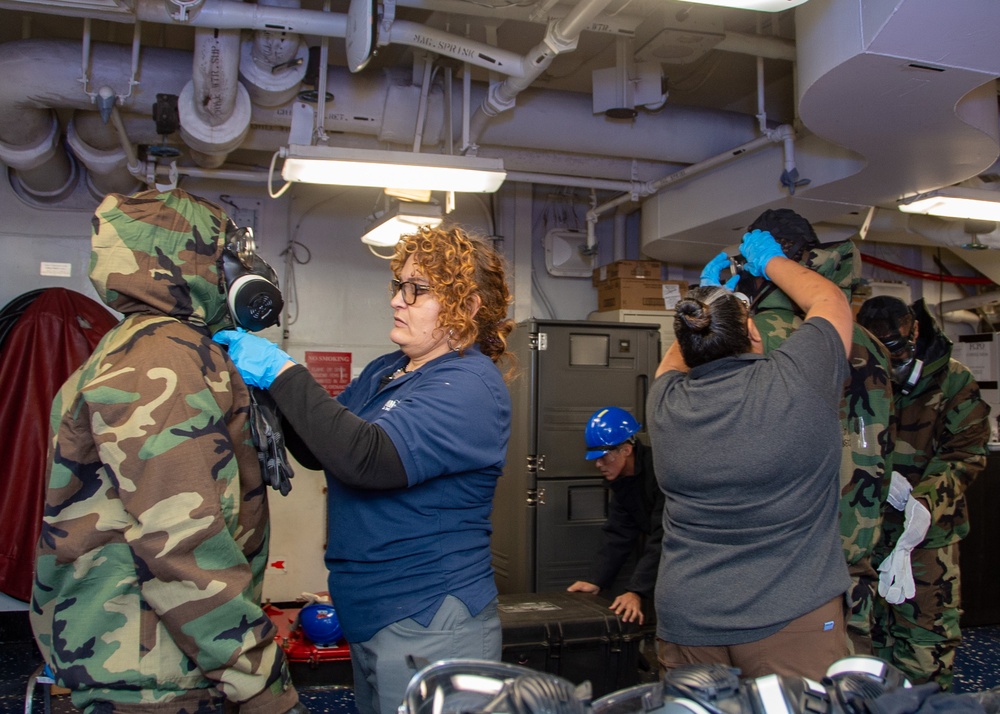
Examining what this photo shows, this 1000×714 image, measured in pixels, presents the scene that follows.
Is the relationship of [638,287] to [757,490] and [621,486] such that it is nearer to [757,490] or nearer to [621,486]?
[621,486]

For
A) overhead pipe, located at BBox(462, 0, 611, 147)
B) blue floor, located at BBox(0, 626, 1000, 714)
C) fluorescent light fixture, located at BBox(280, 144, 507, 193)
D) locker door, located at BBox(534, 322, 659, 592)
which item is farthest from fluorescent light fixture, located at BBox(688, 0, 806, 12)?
blue floor, located at BBox(0, 626, 1000, 714)

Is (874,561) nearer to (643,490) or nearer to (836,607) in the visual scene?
(643,490)

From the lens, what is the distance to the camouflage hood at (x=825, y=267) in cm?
216

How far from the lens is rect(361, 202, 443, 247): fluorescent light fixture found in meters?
4.04

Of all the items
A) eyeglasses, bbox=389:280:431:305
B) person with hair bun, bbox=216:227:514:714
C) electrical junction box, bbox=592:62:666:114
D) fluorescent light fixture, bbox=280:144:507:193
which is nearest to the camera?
person with hair bun, bbox=216:227:514:714

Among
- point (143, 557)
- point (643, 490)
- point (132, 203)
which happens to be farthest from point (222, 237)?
point (643, 490)

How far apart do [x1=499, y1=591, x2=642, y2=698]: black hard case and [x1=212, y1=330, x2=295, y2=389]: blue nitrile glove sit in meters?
1.69

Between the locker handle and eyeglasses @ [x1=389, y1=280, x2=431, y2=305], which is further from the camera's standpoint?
the locker handle

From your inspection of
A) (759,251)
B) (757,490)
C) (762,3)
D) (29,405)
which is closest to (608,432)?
(759,251)

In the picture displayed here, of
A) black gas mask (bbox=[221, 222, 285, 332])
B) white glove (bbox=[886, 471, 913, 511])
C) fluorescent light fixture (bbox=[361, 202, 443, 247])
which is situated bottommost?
white glove (bbox=[886, 471, 913, 511])

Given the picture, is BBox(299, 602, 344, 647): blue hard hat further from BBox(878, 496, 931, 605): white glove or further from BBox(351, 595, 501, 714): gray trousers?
BBox(878, 496, 931, 605): white glove

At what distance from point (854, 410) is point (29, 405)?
419 cm

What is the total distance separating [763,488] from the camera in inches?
69.0

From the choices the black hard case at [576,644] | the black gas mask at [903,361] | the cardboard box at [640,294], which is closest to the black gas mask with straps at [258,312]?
the black hard case at [576,644]
